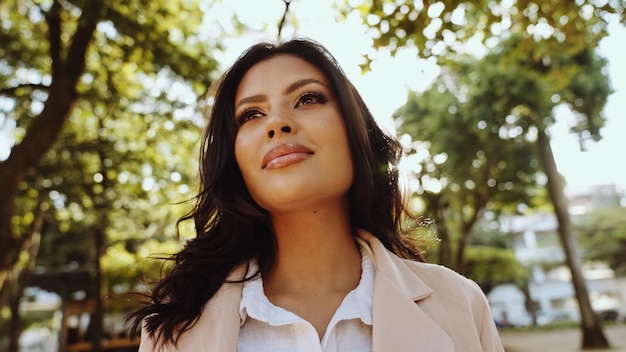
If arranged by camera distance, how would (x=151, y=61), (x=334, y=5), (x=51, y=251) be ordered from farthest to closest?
(x=51, y=251) < (x=151, y=61) < (x=334, y=5)

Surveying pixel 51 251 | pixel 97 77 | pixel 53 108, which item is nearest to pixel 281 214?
pixel 53 108

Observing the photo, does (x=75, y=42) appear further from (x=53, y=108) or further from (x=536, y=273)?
(x=536, y=273)

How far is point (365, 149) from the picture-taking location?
6.77 ft

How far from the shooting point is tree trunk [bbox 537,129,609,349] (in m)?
16.5

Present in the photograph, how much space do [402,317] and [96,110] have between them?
1168 centimetres

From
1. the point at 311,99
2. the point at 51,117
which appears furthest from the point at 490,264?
the point at 311,99

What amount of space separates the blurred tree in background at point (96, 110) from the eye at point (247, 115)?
5815mm

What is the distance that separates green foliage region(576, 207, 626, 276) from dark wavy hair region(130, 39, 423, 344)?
1472 inches

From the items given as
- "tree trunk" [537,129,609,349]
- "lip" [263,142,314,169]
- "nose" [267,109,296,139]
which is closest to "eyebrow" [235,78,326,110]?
"nose" [267,109,296,139]

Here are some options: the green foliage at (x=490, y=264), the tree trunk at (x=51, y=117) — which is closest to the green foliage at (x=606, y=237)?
the green foliage at (x=490, y=264)

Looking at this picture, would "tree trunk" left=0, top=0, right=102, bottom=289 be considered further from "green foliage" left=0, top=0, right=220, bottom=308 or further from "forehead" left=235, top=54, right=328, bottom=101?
"forehead" left=235, top=54, right=328, bottom=101

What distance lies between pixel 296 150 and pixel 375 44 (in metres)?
3.61

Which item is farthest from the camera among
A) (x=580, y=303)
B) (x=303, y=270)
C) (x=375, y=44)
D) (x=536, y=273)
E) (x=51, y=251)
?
(x=536, y=273)

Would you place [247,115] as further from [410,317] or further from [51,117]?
[51,117]
